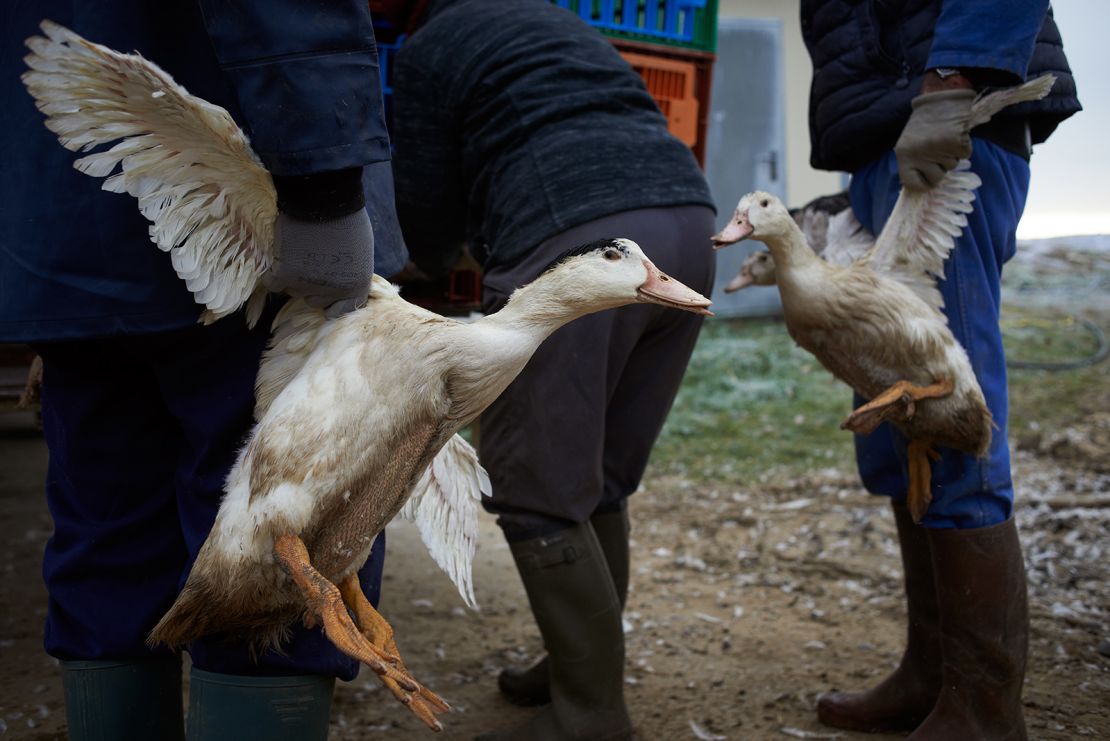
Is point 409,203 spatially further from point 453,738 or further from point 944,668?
point 944,668

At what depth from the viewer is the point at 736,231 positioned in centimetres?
219

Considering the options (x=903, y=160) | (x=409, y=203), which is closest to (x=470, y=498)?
(x=409, y=203)

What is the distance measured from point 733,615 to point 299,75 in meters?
2.55

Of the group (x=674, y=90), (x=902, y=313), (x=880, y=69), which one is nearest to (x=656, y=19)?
(x=674, y=90)

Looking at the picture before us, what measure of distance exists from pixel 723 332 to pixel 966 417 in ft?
20.1

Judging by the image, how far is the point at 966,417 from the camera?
2.04 metres

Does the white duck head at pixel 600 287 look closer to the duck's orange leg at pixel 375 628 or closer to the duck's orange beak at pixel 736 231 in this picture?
the duck's orange leg at pixel 375 628

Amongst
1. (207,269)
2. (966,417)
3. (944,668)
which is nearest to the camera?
(207,269)

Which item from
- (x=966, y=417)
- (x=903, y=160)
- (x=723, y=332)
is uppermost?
(x=903, y=160)

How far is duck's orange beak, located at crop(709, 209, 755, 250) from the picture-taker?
2.15 meters

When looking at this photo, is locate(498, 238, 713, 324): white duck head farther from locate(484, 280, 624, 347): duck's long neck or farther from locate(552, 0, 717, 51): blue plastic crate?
locate(552, 0, 717, 51): blue plastic crate

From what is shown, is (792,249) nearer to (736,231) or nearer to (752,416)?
(736,231)

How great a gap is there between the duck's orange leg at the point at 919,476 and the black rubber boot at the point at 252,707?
132 centimetres

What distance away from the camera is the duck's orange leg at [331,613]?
1.29 meters
